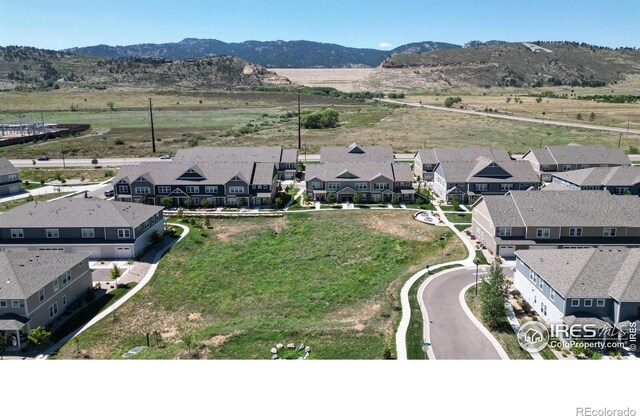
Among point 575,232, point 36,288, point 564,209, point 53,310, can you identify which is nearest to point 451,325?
point 575,232

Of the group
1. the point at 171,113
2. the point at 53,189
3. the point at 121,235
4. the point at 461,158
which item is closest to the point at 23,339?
the point at 121,235

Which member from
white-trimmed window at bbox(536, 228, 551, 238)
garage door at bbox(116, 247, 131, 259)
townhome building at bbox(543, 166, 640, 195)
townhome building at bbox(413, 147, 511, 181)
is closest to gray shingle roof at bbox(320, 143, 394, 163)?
townhome building at bbox(413, 147, 511, 181)

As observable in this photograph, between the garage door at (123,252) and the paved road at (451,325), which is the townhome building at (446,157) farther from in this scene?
the garage door at (123,252)

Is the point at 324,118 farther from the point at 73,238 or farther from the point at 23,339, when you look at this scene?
the point at 23,339

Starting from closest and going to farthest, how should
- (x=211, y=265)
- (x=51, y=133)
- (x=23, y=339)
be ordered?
1. (x=23, y=339)
2. (x=211, y=265)
3. (x=51, y=133)

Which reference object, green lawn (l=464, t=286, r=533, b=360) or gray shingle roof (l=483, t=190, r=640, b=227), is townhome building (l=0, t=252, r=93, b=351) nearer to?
green lawn (l=464, t=286, r=533, b=360)

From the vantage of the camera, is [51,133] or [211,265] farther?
[51,133]
